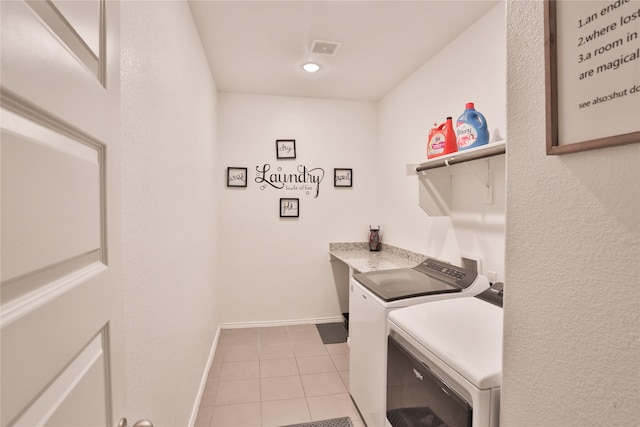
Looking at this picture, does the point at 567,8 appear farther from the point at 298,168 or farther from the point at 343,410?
the point at 298,168

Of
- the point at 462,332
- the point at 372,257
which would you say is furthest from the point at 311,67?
the point at 462,332

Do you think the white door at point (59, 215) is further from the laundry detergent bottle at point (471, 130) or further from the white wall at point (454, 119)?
the white wall at point (454, 119)

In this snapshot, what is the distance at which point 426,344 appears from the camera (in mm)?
1197

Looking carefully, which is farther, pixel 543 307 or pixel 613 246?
pixel 543 307

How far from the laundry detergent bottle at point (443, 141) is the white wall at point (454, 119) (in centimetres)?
22

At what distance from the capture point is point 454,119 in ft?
7.57

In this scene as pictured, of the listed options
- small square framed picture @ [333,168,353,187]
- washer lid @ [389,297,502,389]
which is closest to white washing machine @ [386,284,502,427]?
washer lid @ [389,297,502,389]

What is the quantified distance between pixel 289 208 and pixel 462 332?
248 cm

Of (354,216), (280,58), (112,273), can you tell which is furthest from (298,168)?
(112,273)

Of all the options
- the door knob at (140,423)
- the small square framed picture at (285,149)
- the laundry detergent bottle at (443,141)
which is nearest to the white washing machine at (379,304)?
the laundry detergent bottle at (443,141)

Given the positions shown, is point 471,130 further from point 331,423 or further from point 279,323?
point 279,323

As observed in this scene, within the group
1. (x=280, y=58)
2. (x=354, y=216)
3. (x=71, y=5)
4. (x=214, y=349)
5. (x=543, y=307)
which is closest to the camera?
(x=71, y=5)

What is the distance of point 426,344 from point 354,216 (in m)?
2.47

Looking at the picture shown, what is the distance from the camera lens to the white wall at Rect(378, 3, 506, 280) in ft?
6.11
